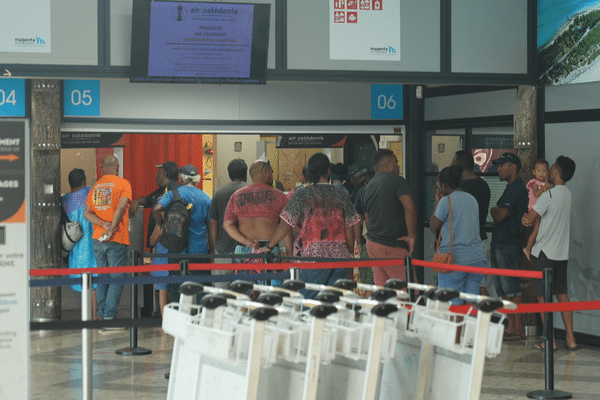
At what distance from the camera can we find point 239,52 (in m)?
7.52

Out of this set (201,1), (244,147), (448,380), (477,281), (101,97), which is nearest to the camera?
(448,380)

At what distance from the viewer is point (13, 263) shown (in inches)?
131

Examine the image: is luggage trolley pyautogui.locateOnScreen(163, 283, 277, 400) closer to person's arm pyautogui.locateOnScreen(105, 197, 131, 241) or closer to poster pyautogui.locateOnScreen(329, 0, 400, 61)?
poster pyautogui.locateOnScreen(329, 0, 400, 61)

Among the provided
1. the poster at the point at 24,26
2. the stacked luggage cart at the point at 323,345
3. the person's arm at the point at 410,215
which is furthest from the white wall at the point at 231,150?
the stacked luggage cart at the point at 323,345

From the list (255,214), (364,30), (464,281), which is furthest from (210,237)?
(464,281)

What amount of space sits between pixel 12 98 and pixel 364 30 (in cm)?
347

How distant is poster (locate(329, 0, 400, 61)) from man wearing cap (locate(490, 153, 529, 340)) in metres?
1.39

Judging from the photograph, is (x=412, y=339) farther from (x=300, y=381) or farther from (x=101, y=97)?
(x=101, y=97)

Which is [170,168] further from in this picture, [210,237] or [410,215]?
[410,215]

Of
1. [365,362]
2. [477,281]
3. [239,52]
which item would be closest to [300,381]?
[365,362]

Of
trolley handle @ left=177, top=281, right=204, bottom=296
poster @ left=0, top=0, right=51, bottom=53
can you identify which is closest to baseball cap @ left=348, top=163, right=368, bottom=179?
Answer: poster @ left=0, top=0, right=51, bottom=53

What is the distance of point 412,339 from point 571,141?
175 inches

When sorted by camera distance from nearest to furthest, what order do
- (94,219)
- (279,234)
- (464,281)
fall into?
(464,281) < (279,234) < (94,219)

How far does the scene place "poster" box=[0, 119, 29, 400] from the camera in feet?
10.8
